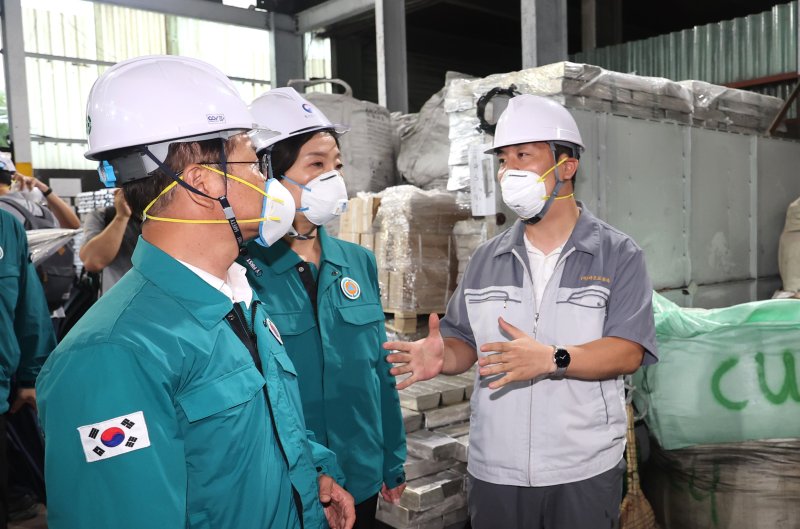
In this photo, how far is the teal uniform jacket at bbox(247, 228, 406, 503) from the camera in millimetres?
1734

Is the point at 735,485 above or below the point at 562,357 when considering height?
below

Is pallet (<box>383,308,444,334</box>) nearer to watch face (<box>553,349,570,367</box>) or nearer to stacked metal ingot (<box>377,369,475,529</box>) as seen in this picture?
stacked metal ingot (<box>377,369,475,529</box>)

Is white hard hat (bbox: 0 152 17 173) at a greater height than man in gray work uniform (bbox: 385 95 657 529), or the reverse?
white hard hat (bbox: 0 152 17 173)

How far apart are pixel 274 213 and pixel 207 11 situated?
1003cm

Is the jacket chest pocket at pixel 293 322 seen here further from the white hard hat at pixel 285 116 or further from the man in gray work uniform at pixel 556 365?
the white hard hat at pixel 285 116

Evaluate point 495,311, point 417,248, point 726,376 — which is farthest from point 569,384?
point 417,248

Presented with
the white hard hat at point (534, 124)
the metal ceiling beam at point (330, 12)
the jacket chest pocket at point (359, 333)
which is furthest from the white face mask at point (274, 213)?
the metal ceiling beam at point (330, 12)

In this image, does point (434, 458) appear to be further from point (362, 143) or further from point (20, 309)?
point (362, 143)

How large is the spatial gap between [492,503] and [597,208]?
7.21ft

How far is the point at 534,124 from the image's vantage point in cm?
210

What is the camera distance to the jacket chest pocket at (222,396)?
3.31 ft

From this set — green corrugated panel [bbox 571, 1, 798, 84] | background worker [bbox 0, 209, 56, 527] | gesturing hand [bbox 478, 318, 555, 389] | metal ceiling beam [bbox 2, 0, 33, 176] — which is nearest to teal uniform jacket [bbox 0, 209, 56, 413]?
background worker [bbox 0, 209, 56, 527]

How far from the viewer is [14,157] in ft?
29.3

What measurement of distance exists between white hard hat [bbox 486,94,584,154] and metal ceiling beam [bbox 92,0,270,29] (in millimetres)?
8841
